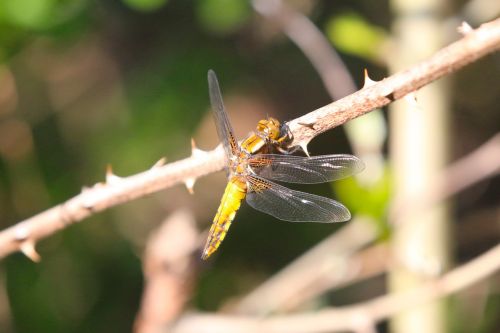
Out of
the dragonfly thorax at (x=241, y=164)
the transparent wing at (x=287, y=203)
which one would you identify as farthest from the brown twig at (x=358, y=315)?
the dragonfly thorax at (x=241, y=164)

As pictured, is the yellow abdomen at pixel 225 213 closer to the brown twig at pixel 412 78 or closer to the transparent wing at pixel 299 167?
the transparent wing at pixel 299 167

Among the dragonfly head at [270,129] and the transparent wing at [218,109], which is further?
the transparent wing at [218,109]

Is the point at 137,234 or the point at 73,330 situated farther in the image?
the point at 137,234

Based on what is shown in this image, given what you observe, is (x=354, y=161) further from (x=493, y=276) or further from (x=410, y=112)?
(x=493, y=276)

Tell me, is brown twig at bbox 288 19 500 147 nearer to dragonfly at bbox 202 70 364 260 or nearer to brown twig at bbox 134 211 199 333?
dragonfly at bbox 202 70 364 260

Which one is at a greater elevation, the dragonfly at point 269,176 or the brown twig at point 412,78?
the dragonfly at point 269,176

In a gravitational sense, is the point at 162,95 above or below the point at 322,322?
above

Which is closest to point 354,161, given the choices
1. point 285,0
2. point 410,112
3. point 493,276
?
point 410,112
